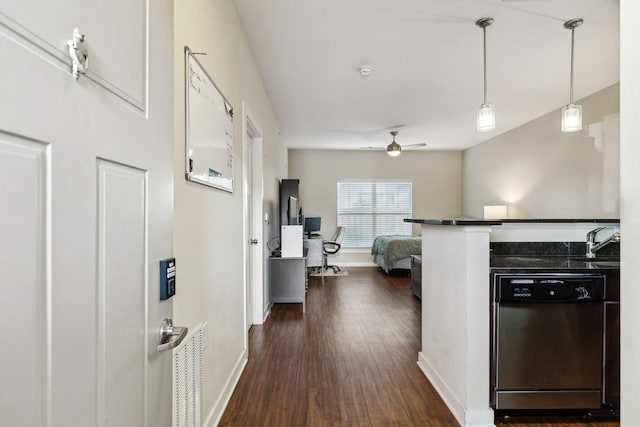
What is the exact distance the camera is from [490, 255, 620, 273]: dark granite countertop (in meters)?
1.87

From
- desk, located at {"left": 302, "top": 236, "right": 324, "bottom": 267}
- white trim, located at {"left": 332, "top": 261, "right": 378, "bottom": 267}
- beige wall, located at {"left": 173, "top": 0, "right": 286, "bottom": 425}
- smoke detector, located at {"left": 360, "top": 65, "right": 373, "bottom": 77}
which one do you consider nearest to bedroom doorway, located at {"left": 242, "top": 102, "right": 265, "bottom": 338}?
beige wall, located at {"left": 173, "top": 0, "right": 286, "bottom": 425}

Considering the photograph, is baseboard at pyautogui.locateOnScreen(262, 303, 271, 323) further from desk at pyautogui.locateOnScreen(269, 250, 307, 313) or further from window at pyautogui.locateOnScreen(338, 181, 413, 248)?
window at pyautogui.locateOnScreen(338, 181, 413, 248)

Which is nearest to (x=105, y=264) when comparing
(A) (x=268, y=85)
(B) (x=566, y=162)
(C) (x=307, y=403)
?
(C) (x=307, y=403)

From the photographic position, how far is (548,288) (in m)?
1.88

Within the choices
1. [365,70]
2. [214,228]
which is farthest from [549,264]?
[365,70]

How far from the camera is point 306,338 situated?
3146 millimetres

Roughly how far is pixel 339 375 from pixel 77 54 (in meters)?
2.46

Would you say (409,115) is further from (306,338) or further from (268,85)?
(306,338)

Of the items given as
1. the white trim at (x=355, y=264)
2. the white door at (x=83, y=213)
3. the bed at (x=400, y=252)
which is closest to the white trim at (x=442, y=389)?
→ the white door at (x=83, y=213)

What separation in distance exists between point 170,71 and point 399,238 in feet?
20.2

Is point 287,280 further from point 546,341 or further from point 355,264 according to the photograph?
point 355,264

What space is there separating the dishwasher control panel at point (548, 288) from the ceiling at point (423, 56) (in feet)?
6.35

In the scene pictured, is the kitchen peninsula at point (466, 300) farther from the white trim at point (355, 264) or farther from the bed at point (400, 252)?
the white trim at point (355, 264)

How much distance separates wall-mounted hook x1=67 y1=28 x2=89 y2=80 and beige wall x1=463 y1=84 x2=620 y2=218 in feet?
16.4
